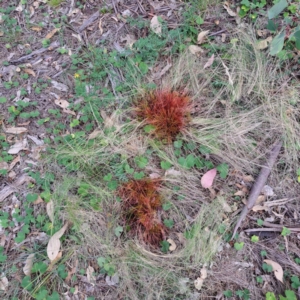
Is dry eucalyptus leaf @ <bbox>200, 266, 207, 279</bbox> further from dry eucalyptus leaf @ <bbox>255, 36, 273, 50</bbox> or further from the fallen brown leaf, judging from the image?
dry eucalyptus leaf @ <bbox>255, 36, 273, 50</bbox>

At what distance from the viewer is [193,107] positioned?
243 centimetres

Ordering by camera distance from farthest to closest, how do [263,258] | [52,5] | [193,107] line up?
[52,5], [193,107], [263,258]

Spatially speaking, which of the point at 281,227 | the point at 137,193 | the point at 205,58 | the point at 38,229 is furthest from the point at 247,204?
the point at 38,229

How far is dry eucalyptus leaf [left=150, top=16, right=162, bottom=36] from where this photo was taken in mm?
2690

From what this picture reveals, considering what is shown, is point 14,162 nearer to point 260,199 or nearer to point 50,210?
point 50,210

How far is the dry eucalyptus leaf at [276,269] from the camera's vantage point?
78.4 inches

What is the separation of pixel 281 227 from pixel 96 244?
129 cm

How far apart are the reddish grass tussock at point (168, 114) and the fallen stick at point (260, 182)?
0.66m

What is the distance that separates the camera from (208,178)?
2238 mm

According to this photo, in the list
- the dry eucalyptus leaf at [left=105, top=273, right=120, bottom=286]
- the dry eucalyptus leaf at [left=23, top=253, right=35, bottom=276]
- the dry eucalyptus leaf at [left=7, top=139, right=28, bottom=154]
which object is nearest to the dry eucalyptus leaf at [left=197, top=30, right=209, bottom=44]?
the dry eucalyptus leaf at [left=7, top=139, right=28, bottom=154]

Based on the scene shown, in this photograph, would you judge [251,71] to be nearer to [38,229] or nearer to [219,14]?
[219,14]

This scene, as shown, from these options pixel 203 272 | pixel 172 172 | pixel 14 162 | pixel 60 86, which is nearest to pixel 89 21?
pixel 60 86

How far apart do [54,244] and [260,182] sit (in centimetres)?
152

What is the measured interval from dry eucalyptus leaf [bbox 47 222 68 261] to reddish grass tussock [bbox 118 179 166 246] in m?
0.47
